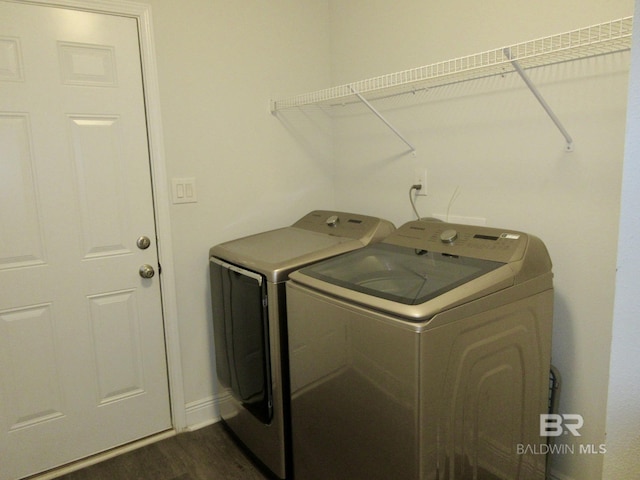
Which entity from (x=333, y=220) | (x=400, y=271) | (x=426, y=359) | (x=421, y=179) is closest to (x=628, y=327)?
(x=426, y=359)

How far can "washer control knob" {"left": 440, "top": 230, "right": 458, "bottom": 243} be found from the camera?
170 cm

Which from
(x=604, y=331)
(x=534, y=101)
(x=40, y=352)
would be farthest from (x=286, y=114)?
(x=604, y=331)

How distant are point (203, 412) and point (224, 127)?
60.2 inches

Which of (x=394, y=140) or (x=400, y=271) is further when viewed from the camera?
(x=394, y=140)

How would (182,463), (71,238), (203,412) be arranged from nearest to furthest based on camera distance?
(71,238)
(182,463)
(203,412)

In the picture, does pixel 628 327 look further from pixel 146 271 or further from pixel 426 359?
pixel 146 271

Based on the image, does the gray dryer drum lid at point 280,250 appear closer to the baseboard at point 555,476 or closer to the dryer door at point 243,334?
the dryer door at point 243,334

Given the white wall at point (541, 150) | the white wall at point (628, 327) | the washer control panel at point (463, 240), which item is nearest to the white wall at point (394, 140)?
the white wall at point (541, 150)

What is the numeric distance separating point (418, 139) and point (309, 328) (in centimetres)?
111

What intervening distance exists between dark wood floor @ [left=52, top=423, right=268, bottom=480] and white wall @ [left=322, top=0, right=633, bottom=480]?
1.38m

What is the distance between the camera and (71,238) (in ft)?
6.47

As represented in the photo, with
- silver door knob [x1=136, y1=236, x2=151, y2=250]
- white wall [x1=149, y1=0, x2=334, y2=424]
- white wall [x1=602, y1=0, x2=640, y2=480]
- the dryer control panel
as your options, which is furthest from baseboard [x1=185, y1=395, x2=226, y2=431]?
white wall [x1=602, y1=0, x2=640, y2=480]

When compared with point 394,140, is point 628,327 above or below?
below

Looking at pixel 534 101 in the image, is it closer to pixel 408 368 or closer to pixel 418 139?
pixel 418 139
